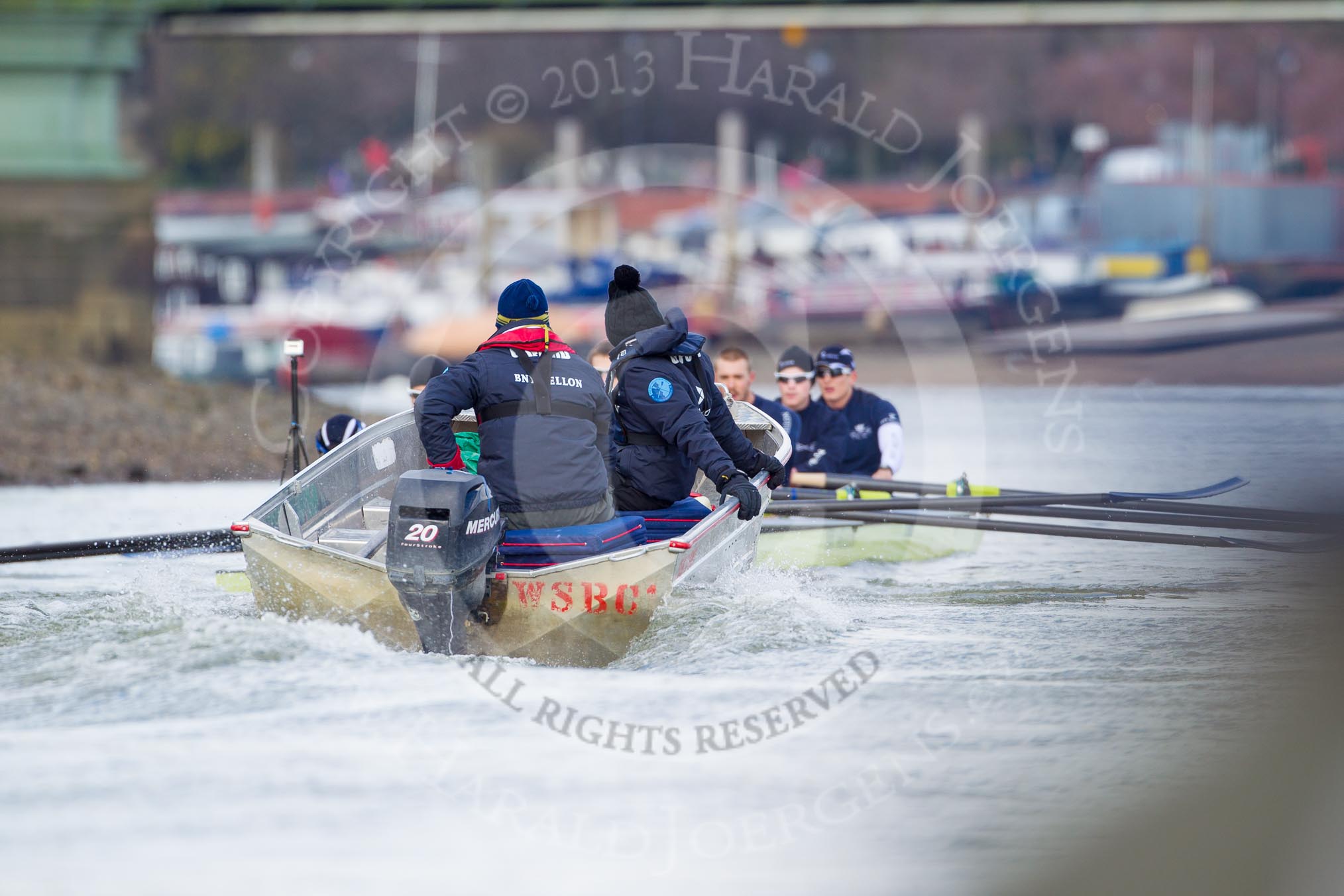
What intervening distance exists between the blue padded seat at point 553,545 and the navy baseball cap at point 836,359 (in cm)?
403

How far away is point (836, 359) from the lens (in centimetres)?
1084

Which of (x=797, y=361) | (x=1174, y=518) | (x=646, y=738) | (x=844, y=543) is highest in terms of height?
(x=797, y=361)

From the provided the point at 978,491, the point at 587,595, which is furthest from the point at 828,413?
A: the point at 587,595

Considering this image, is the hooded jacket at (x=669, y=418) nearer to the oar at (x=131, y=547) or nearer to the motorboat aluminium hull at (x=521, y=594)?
the motorboat aluminium hull at (x=521, y=594)

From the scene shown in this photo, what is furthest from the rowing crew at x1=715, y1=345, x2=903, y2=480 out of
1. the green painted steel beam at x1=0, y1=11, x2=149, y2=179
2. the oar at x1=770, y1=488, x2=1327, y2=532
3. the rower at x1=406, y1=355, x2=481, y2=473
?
the green painted steel beam at x1=0, y1=11, x2=149, y2=179

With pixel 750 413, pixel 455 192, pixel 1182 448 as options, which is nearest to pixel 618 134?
pixel 455 192

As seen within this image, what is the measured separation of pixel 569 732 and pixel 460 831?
104 cm

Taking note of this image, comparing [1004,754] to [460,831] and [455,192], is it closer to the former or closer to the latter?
[460,831]

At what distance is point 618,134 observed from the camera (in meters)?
51.4

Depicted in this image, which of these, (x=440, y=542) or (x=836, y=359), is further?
(x=836, y=359)

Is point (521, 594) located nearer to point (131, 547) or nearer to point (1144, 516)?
point (131, 547)

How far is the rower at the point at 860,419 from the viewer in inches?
427

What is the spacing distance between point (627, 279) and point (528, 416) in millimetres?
1113

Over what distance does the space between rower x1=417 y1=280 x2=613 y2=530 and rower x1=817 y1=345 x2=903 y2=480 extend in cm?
395
